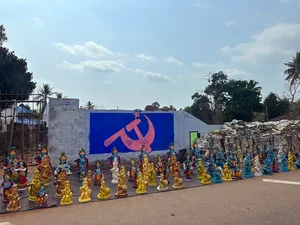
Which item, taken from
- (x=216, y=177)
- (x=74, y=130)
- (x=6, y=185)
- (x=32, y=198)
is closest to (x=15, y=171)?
(x=6, y=185)

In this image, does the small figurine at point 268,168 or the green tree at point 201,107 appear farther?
the green tree at point 201,107

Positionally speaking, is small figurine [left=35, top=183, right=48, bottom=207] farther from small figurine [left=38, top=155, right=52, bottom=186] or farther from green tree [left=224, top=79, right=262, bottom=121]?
green tree [left=224, top=79, right=262, bottom=121]

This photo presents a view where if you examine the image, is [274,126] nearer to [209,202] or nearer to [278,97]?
[209,202]

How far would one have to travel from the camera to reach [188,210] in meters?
5.48

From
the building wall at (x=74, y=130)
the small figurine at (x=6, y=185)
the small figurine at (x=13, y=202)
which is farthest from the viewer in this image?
the building wall at (x=74, y=130)

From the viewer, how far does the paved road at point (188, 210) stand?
4.87m

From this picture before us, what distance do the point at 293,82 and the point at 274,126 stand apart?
65.1ft

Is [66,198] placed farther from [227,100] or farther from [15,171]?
[227,100]

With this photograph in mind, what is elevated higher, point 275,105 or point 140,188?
point 275,105

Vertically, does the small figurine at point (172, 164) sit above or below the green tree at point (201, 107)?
below

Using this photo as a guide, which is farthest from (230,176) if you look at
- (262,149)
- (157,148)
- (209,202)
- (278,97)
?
(278,97)

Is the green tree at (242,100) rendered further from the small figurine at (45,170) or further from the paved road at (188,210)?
the small figurine at (45,170)

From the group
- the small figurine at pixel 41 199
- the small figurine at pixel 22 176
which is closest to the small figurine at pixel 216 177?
the small figurine at pixel 41 199

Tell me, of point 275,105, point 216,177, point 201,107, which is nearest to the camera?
point 216,177
